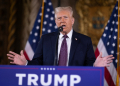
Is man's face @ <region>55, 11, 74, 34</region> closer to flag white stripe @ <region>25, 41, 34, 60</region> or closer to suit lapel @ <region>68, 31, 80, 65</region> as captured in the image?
suit lapel @ <region>68, 31, 80, 65</region>

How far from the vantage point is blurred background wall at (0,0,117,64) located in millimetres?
4555

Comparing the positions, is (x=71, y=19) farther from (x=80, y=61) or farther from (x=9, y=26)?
(x=9, y=26)

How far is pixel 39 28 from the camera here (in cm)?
408

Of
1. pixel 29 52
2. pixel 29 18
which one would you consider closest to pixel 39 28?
pixel 29 52

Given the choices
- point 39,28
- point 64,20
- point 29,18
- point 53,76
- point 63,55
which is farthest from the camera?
point 29,18

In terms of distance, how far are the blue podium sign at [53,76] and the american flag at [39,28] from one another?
253cm

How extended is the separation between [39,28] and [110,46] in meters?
1.73

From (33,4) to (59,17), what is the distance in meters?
2.70

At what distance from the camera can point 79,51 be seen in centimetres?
216

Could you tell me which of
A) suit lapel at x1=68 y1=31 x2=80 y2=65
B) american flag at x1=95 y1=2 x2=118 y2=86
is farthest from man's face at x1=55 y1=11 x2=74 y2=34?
american flag at x1=95 y1=2 x2=118 y2=86

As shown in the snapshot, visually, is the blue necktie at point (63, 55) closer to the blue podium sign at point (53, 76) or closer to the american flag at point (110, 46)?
the blue podium sign at point (53, 76)

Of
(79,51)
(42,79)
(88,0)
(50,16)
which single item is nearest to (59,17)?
(79,51)

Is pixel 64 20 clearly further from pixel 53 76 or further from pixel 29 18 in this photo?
pixel 29 18

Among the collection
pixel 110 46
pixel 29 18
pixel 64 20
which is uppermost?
pixel 29 18
